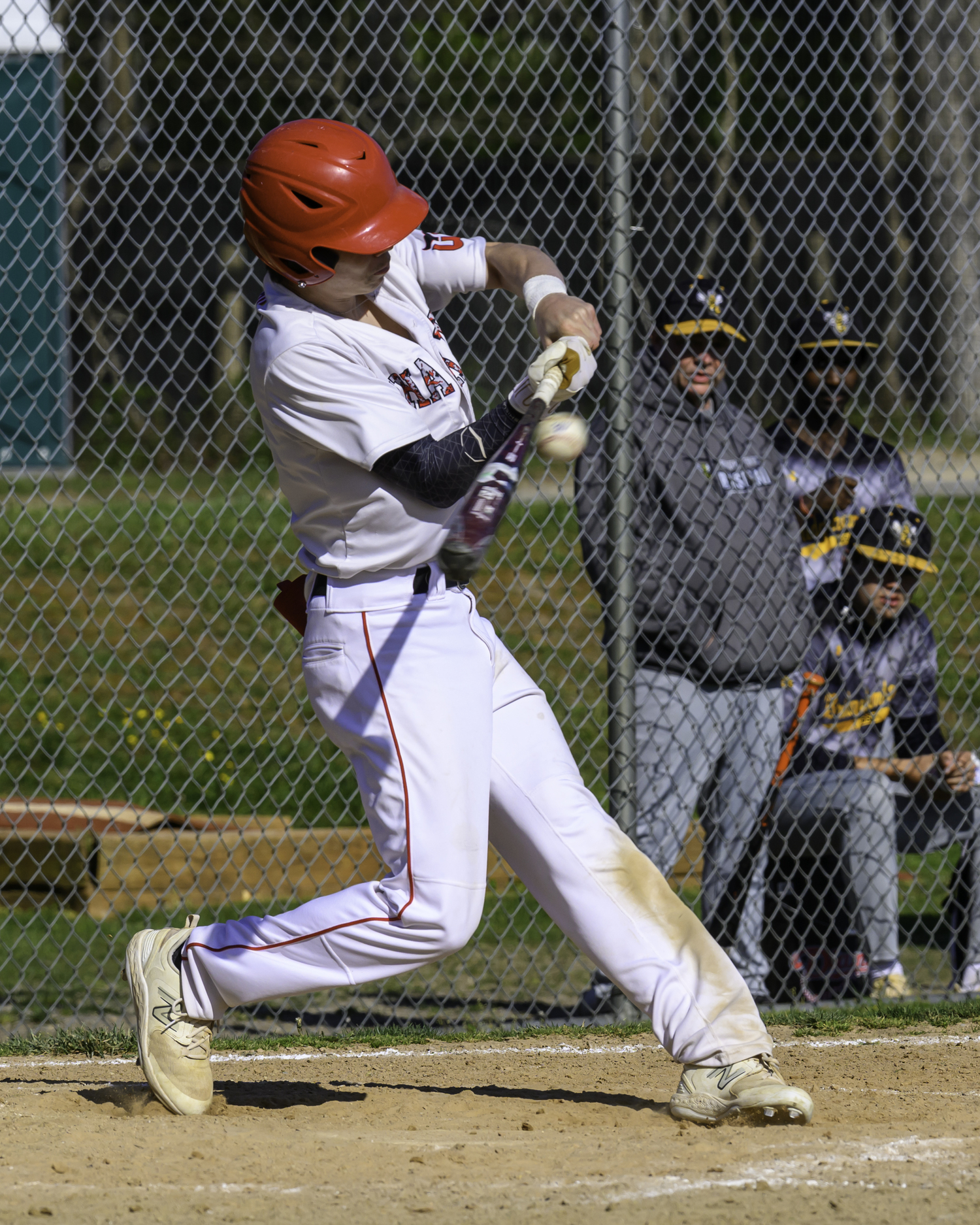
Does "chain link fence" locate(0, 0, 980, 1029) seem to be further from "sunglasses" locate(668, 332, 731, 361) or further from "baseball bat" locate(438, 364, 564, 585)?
"baseball bat" locate(438, 364, 564, 585)

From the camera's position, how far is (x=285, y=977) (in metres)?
2.97

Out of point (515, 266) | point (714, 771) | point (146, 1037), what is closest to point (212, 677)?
point (714, 771)

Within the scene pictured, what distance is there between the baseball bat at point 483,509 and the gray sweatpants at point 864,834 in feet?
8.04

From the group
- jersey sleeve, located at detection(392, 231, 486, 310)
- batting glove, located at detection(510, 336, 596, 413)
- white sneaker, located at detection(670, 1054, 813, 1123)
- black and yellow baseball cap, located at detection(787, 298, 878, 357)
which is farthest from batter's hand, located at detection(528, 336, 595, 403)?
black and yellow baseball cap, located at detection(787, 298, 878, 357)

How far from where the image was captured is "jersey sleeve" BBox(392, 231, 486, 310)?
3230 millimetres

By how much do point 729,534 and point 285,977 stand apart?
2.39 meters

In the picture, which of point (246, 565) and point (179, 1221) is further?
point (246, 565)

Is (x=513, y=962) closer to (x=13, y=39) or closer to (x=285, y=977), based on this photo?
(x=285, y=977)

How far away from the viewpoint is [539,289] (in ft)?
10.1

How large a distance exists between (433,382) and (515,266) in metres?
0.45

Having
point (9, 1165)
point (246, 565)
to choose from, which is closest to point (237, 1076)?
point (9, 1165)

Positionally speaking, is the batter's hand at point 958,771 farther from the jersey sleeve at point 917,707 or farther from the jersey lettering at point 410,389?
the jersey lettering at point 410,389

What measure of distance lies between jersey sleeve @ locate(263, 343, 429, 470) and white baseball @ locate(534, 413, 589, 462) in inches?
9.3

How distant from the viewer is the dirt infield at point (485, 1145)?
2447mm
